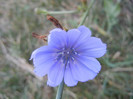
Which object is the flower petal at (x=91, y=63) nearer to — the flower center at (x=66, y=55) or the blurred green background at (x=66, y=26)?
the flower center at (x=66, y=55)

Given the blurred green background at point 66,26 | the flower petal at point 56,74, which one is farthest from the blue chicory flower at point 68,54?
the blurred green background at point 66,26

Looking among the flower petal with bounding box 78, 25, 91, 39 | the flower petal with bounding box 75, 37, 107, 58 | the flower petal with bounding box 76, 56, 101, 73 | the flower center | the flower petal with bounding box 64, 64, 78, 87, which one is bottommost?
the flower petal with bounding box 64, 64, 78, 87

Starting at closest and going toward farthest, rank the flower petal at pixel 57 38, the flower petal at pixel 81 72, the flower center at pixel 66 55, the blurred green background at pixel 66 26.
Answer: the flower petal at pixel 57 38 < the flower petal at pixel 81 72 < the flower center at pixel 66 55 < the blurred green background at pixel 66 26

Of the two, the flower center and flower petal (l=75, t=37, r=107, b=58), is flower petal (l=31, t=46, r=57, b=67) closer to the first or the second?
the flower center

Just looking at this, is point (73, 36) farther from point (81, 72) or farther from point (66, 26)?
point (66, 26)

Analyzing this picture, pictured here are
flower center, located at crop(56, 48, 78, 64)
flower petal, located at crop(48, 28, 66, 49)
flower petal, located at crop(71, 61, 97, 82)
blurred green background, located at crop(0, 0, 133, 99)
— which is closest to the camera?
flower petal, located at crop(48, 28, 66, 49)

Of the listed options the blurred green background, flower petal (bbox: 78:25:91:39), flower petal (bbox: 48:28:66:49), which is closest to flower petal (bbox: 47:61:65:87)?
flower petal (bbox: 48:28:66:49)

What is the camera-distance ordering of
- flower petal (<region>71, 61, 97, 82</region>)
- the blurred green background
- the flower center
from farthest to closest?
the blurred green background < the flower center < flower petal (<region>71, 61, 97, 82</region>)

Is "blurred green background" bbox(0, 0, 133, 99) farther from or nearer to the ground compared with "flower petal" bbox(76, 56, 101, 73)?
nearer to the ground
